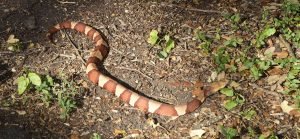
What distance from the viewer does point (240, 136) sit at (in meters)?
4.45

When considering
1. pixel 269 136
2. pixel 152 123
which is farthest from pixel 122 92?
pixel 269 136

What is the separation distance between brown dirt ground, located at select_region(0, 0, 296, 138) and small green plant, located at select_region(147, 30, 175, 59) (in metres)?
0.09

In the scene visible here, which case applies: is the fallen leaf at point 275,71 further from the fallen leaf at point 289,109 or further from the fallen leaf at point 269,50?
the fallen leaf at point 289,109

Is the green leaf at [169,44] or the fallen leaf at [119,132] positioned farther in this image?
the green leaf at [169,44]

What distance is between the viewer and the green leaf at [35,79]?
481 centimetres

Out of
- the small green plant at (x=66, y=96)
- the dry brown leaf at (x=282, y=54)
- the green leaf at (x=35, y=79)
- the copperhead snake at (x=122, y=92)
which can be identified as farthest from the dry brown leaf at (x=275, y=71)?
the green leaf at (x=35, y=79)

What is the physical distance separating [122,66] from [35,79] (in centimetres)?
118

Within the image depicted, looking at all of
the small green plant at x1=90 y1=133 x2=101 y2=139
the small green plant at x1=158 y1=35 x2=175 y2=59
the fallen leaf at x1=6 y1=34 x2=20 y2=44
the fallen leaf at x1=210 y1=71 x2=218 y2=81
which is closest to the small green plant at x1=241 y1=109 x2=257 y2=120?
the fallen leaf at x1=210 y1=71 x2=218 y2=81

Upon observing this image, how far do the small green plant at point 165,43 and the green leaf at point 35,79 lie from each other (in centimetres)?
161

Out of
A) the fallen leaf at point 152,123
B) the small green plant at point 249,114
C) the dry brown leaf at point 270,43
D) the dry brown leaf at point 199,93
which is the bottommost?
the fallen leaf at point 152,123

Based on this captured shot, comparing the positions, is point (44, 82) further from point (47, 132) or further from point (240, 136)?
point (240, 136)

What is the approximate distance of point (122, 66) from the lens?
5.49 meters

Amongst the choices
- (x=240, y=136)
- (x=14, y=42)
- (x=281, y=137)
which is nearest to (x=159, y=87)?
(x=240, y=136)

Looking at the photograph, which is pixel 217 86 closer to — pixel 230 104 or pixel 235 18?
pixel 230 104
